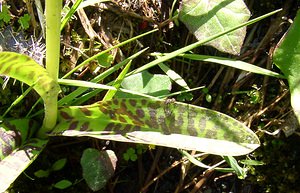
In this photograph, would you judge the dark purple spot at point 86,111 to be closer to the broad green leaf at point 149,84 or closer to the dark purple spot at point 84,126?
the dark purple spot at point 84,126

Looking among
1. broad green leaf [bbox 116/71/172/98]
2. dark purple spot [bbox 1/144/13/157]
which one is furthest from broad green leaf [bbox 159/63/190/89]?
dark purple spot [bbox 1/144/13/157]

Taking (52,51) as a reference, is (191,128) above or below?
below

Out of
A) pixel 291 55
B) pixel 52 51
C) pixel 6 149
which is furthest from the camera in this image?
pixel 291 55

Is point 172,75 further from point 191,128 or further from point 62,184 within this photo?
point 62,184

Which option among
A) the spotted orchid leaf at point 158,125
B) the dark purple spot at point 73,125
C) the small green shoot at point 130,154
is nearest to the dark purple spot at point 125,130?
the spotted orchid leaf at point 158,125

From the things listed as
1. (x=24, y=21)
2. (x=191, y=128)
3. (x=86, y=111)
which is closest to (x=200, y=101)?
(x=191, y=128)

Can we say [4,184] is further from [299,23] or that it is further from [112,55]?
[299,23]

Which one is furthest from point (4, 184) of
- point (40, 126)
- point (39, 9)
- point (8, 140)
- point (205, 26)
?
point (205, 26)
